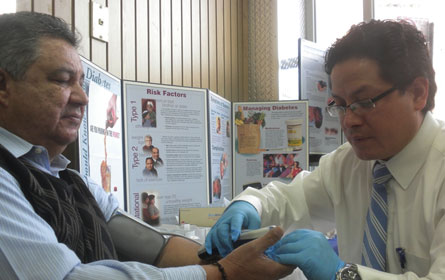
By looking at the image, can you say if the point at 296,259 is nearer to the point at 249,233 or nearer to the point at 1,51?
the point at 249,233

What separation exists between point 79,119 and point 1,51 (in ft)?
0.96

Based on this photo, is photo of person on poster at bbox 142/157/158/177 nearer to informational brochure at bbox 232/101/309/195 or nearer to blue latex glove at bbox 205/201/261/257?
Result: blue latex glove at bbox 205/201/261/257

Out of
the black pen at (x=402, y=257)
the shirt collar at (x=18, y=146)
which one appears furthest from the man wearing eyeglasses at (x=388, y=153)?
the shirt collar at (x=18, y=146)

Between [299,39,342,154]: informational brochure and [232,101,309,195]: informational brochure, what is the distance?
310 millimetres

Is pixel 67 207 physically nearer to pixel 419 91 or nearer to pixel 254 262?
pixel 254 262

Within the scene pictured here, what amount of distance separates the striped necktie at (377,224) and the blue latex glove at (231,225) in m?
0.36

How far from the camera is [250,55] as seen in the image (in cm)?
408

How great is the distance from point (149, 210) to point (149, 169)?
0.22m

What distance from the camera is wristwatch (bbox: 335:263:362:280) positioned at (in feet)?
3.54

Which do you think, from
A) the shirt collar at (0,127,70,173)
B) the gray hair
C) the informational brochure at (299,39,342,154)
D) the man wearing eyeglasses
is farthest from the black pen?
the informational brochure at (299,39,342,154)

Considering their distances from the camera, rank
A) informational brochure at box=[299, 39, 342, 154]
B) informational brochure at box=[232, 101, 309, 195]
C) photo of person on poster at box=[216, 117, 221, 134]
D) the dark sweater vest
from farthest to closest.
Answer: informational brochure at box=[299, 39, 342, 154]
informational brochure at box=[232, 101, 309, 195]
photo of person on poster at box=[216, 117, 221, 134]
the dark sweater vest

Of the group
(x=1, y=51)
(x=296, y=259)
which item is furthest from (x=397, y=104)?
(x=1, y=51)

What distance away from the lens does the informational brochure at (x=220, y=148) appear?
283cm

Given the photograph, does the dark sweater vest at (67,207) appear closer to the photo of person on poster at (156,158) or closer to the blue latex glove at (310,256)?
the blue latex glove at (310,256)
